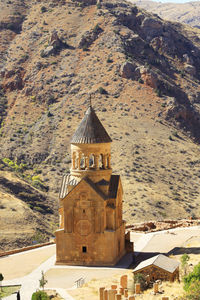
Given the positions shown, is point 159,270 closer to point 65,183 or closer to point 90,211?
point 90,211

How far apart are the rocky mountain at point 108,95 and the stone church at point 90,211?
2253 cm

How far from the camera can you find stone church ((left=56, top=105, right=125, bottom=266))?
116ft

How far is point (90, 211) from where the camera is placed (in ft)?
116

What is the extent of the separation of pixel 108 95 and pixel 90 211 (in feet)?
183

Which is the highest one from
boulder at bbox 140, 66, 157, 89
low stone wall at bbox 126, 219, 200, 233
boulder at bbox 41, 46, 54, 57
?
boulder at bbox 41, 46, 54, 57

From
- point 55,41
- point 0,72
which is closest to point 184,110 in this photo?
point 55,41

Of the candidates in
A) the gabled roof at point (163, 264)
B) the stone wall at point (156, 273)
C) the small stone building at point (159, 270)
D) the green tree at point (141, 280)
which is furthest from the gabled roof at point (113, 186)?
the green tree at point (141, 280)

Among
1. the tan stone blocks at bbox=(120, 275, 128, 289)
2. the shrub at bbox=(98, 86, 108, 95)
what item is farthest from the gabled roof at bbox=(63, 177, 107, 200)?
the shrub at bbox=(98, 86, 108, 95)

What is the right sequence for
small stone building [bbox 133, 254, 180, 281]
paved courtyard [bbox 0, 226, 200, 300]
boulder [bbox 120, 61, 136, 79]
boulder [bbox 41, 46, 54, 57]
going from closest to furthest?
small stone building [bbox 133, 254, 180, 281]
paved courtyard [bbox 0, 226, 200, 300]
boulder [bbox 120, 61, 136, 79]
boulder [bbox 41, 46, 54, 57]

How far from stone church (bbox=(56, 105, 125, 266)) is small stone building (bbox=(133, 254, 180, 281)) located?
4.57m

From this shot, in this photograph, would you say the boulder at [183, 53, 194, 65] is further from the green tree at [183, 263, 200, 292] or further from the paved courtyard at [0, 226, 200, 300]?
the green tree at [183, 263, 200, 292]

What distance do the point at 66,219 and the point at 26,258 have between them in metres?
4.66

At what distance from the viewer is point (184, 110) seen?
91.1m

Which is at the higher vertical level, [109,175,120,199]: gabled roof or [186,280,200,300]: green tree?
[109,175,120,199]: gabled roof
